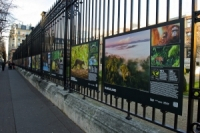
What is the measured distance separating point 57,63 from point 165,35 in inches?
220

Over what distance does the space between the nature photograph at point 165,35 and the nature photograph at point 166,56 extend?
7 cm

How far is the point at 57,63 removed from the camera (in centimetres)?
766

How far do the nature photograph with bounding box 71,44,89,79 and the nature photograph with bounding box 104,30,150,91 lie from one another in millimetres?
1036

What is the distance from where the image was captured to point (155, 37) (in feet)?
9.00

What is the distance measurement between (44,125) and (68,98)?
1072mm

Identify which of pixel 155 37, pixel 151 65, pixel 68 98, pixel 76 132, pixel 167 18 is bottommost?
pixel 76 132

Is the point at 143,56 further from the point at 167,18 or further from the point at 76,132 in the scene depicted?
the point at 76,132

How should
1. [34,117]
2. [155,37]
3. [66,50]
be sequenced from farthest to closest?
1. [66,50]
2. [34,117]
3. [155,37]

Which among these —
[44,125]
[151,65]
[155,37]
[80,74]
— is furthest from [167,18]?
[44,125]

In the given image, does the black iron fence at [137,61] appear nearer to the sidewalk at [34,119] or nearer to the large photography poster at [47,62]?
the sidewalk at [34,119]

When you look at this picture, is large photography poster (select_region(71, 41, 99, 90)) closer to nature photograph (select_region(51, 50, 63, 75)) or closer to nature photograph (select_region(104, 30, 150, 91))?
nature photograph (select_region(104, 30, 150, 91))

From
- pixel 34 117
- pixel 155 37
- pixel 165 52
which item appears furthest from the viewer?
pixel 34 117

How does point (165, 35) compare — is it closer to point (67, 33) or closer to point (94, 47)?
point (94, 47)

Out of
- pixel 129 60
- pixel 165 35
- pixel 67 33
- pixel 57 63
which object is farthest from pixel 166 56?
pixel 57 63
